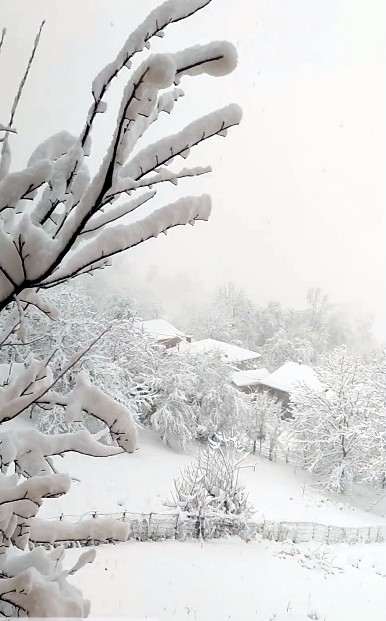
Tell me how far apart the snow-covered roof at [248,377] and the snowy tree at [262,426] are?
6.56 meters

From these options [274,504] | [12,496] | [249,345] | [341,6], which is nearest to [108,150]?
[12,496]

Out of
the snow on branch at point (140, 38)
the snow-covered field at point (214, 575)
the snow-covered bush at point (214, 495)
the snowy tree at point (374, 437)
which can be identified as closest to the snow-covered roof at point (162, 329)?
the snowy tree at point (374, 437)

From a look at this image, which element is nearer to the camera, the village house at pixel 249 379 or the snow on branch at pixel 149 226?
the snow on branch at pixel 149 226

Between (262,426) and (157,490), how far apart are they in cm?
865

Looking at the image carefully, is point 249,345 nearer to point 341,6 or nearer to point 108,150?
point 108,150

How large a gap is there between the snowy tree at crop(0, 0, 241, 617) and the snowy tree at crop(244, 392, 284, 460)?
17.7 m

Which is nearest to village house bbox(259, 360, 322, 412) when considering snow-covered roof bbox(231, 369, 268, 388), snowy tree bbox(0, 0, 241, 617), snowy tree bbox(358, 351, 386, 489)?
snow-covered roof bbox(231, 369, 268, 388)

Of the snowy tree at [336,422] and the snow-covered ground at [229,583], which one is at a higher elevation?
the snowy tree at [336,422]

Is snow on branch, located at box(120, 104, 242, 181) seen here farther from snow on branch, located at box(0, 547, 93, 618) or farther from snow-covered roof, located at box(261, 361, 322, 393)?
snow-covered roof, located at box(261, 361, 322, 393)

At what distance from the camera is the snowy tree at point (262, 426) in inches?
726

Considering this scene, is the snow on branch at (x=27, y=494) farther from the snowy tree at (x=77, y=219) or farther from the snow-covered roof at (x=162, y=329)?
the snow-covered roof at (x=162, y=329)

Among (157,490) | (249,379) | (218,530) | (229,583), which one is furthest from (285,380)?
(229,583)

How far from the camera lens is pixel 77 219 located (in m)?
0.66

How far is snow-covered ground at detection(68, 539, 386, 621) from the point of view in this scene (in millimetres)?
5348
